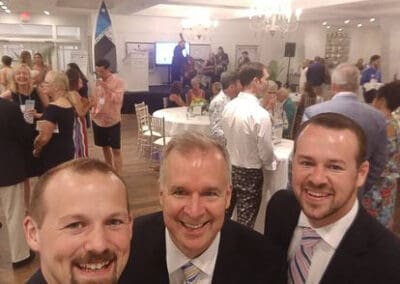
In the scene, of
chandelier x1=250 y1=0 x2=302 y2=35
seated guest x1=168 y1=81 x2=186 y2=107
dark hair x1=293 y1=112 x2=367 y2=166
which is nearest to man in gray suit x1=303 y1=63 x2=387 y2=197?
dark hair x1=293 y1=112 x2=367 y2=166

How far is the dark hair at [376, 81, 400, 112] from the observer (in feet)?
10.6

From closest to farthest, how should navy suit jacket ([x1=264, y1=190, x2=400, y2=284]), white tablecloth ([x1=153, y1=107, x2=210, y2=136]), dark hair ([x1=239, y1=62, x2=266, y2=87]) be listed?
navy suit jacket ([x1=264, y1=190, x2=400, y2=284]) < dark hair ([x1=239, y1=62, x2=266, y2=87]) < white tablecloth ([x1=153, y1=107, x2=210, y2=136])

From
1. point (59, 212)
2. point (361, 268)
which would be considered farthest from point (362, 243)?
point (59, 212)

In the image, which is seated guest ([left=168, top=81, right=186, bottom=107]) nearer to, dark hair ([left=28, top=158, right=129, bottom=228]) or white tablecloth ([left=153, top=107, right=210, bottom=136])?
white tablecloth ([left=153, top=107, right=210, bottom=136])

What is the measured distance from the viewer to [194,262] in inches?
49.1

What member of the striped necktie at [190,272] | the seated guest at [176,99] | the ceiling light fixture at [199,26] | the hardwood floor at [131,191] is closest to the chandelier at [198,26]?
the ceiling light fixture at [199,26]

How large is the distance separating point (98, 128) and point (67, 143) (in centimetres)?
164

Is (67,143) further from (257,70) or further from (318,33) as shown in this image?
(318,33)

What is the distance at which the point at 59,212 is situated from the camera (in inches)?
31.6

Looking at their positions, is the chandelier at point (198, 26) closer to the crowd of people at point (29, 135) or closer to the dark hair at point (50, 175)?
the crowd of people at point (29, 135)

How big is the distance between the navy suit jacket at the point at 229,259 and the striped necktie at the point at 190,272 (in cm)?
6

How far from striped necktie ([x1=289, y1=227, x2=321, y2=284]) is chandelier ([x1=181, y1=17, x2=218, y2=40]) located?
11236 millimetres

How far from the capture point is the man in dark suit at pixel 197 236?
1189mm

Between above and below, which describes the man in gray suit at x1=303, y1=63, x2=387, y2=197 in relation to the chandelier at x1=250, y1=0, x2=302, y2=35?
below
